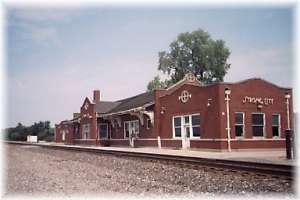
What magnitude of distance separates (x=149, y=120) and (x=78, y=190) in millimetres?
20166

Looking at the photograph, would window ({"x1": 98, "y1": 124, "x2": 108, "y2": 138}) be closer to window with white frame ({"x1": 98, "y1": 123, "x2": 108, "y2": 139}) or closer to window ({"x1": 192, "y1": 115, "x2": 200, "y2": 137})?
window with white frame ({"x1": 98, "y1": 123, "x2": 108, "y2": 139})

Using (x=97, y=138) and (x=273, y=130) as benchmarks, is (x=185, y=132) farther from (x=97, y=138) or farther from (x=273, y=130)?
(x=97, y=138)

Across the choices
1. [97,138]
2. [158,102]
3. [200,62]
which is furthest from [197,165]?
[200,62]

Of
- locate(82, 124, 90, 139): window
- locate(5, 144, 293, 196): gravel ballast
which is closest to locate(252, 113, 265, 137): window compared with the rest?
locate(5, 144, 293, 196): gravel ballast

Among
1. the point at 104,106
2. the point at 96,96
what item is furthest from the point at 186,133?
the point at 96,96

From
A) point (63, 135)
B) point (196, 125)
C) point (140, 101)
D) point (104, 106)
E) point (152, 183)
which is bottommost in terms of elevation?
point (152, 183)

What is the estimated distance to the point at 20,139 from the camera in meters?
55.5

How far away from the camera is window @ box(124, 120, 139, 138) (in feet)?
99.7

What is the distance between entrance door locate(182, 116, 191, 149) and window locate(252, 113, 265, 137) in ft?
12.6

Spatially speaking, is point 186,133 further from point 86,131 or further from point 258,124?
point 86,131

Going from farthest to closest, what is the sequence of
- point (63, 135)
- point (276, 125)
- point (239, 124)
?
point (63, 135) → point (276, 125) → point (239, 124)

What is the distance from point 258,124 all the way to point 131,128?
38.4 ft

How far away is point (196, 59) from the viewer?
159ft

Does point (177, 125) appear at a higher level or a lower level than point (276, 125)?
higher
